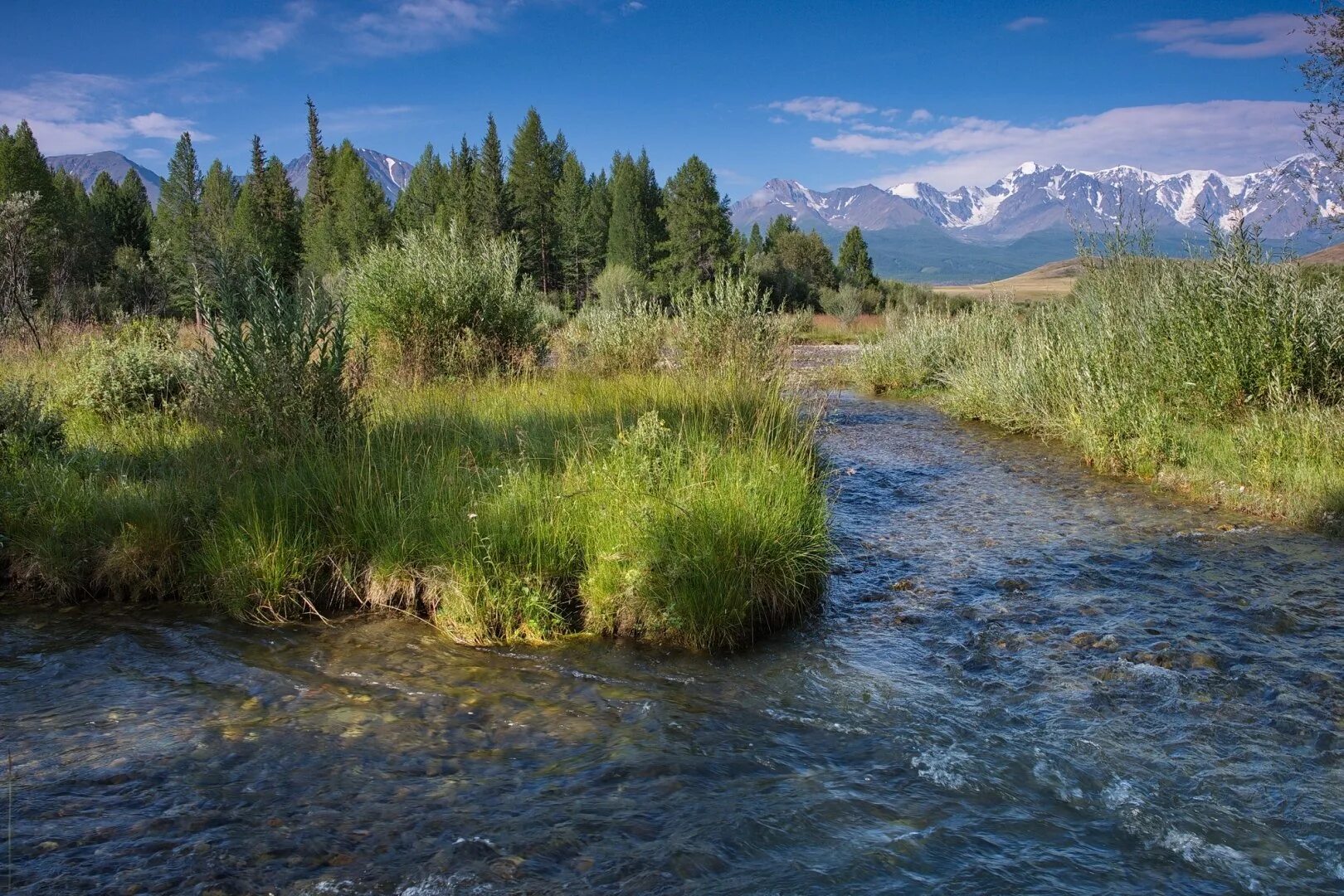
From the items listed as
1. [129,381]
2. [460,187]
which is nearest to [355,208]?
[460,187]

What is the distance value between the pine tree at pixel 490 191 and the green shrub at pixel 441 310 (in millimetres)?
49431

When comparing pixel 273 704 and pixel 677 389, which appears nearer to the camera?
pixel 273 704

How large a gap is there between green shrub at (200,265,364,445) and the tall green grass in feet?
31.6

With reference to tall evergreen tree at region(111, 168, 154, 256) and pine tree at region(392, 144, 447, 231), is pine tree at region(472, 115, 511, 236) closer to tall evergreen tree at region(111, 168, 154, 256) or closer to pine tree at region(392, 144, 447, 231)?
pine tree at region(392, 144, 447, 231)

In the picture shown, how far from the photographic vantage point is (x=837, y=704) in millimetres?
4824

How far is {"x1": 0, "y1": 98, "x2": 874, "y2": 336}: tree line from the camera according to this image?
5247 centimetres

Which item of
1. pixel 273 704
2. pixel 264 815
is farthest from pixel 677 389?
pixel 264 815

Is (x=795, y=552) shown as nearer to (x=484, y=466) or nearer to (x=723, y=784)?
(x=723, y=784)

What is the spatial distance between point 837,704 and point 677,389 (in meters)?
5.63

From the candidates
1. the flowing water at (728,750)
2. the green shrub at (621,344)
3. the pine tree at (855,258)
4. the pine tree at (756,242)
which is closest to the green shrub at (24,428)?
the flowing water at (728,750)

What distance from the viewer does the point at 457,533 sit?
602cm

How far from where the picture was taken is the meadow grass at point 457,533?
5.77 m

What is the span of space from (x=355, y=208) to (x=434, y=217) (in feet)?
68.8

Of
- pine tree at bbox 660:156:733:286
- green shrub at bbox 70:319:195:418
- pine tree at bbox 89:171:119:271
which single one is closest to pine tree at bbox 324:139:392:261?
pine tree at bbox 89:171:119:271
